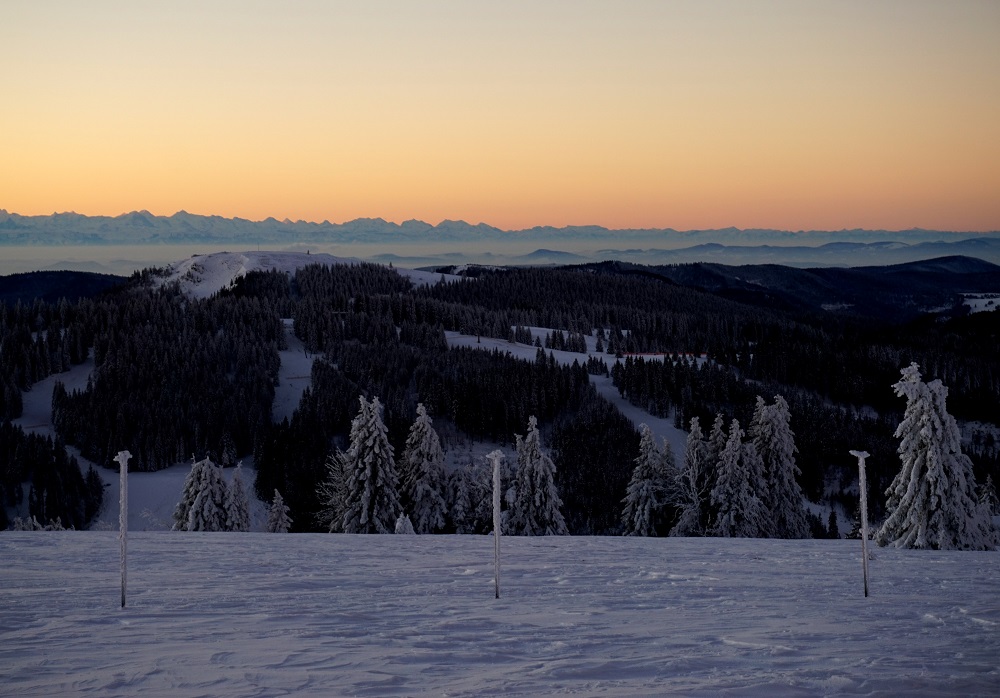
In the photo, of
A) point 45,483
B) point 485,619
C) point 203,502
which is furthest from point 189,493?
point 45,483

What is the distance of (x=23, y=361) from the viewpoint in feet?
445

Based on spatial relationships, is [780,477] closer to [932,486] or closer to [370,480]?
[932,486]

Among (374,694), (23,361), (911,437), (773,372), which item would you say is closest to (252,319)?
(23,361)

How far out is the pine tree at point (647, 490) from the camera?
48.9 m

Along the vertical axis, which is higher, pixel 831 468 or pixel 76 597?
pixel 76 597

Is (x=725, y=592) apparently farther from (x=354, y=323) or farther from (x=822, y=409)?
(x=354, y=323)

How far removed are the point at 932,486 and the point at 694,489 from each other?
17.2 m

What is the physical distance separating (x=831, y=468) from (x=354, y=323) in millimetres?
103372

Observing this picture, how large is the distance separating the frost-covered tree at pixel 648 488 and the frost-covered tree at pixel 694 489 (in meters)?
1.04

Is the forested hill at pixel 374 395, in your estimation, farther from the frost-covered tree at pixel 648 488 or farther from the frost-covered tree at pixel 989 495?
the frost-covered tree at pixel 648 488

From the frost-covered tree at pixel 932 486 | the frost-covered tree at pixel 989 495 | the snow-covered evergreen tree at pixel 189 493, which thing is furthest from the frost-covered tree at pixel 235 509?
the frost-covered tree at pixel 989 495

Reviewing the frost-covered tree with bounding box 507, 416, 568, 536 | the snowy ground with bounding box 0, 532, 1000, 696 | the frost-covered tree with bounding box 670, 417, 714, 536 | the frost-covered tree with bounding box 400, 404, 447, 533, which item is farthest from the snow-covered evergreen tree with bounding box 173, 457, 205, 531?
the frost-covered tree with bounding box 670, 417, 714, 536

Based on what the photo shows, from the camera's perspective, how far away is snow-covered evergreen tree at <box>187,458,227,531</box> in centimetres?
4672

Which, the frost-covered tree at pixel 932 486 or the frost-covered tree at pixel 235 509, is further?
the frost-covered tree at pixel 235 509
